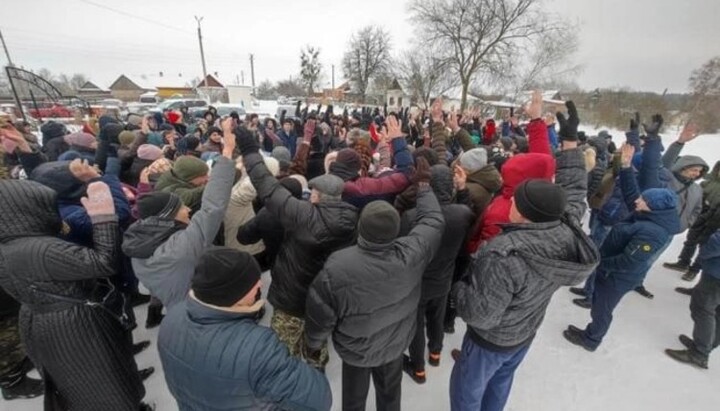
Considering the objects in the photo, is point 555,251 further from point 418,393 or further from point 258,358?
point 418,393

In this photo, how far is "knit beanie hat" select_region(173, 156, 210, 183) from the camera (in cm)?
279

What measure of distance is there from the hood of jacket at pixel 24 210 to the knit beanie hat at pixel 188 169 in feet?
3.50

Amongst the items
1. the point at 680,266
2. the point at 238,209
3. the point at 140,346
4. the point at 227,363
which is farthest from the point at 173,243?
the point at 680,266

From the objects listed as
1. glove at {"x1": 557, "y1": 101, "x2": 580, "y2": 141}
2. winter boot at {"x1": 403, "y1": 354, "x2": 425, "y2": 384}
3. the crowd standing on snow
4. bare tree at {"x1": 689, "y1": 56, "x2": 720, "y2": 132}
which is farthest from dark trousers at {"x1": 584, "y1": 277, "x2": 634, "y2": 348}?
bare tree at {"x1": 689, "y1": 56, "x2": 720, "y2": 132}

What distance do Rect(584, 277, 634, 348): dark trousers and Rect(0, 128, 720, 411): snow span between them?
0.61ft

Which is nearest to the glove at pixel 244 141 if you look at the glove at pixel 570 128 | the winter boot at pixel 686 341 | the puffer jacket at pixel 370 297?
the puffer jacket at pixel 370 297

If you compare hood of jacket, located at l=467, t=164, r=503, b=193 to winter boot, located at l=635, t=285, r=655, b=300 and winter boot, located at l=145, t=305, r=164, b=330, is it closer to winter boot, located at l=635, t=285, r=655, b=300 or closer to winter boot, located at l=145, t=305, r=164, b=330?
winter boot, located at l=635, t=285, r=655, b=300

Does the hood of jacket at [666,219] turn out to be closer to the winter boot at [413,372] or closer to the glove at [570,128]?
the glove at [570,128]

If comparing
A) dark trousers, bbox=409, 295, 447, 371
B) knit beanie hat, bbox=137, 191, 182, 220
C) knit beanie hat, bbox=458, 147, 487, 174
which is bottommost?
dark trousers, bbox=409, 295, 447, 371

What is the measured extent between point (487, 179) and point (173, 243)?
267cm

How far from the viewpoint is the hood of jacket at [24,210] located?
1.63 m

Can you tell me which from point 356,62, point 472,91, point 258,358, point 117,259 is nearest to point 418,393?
point 258,358

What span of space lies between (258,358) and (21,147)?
13.8ft

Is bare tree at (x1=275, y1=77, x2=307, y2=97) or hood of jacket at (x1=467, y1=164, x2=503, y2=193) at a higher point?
bare tree at (x1=275, y1=77, x2=307, y2=97)
